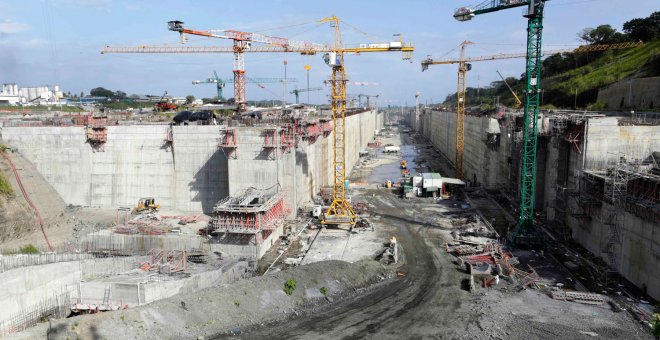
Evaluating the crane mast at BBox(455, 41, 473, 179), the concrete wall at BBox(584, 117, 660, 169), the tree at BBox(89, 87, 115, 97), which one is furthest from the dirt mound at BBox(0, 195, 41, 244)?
the tree at BBox(89, 87, 115, 97)

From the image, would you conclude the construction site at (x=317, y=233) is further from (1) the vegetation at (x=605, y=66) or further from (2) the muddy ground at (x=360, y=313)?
(1) the vegetation at (x=605, y=66)

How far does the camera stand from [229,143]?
37219 millimetres

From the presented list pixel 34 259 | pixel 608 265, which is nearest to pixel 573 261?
pixel 608 265

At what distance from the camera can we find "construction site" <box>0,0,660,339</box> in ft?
68.8

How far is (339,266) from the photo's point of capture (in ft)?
87.4

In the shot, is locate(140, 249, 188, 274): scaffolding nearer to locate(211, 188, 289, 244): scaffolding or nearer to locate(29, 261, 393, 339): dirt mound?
locate(211, 188, 289, 244): scaffolding

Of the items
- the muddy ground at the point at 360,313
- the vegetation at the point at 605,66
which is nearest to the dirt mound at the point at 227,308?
the muddy ground at the point at 360,313

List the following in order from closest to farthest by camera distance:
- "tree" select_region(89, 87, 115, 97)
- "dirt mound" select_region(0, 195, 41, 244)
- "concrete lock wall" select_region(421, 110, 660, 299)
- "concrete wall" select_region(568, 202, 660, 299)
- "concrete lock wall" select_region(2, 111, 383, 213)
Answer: "concrete wall" select_region(568, 202, 660, 299) < "concrete lock wall" select_region(421, 110, 660, 299) < "dirt mound" select_region(0, 195, 41, 244) < "concrete lock wall" select_region(2, 111, 383, 213) < "tree" select_region(89, 87, 115, 97)

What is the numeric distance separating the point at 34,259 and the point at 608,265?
31.6 metres

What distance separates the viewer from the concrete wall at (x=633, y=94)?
49356 mm

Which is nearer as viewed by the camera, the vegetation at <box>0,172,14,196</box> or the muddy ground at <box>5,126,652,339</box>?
the muddy ground at <box>5,126,652,339</box>

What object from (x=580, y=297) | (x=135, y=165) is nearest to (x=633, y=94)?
(x=580, y=297)

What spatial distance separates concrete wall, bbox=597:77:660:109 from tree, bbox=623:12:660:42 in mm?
24154

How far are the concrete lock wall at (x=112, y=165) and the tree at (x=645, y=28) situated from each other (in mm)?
75169
